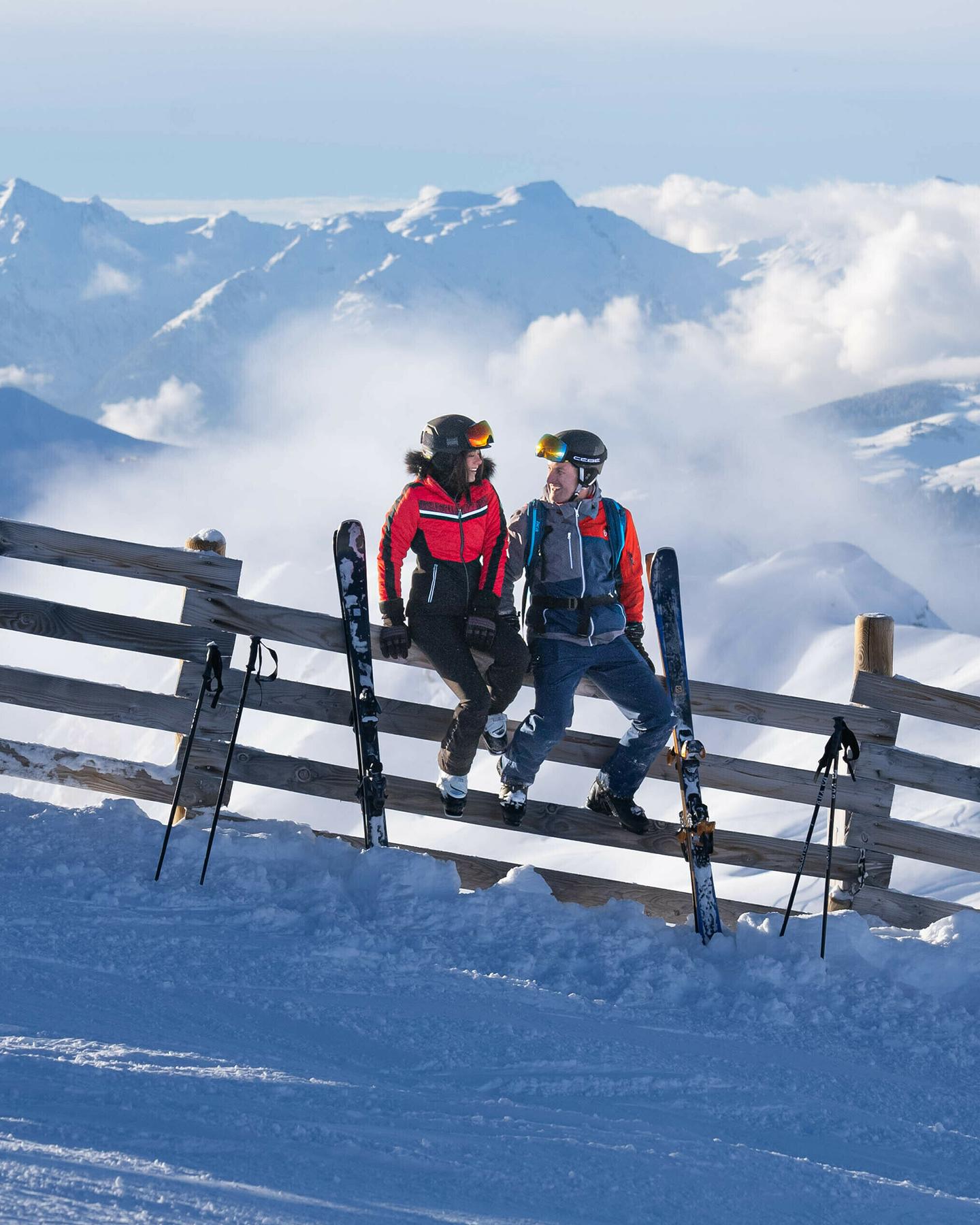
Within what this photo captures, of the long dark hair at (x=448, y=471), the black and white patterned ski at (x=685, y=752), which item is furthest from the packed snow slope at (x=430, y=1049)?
the long dark hair at (x=448, y=471)

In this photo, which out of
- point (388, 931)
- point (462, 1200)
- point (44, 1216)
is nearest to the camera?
point (44, 1216)

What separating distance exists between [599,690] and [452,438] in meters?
1.50

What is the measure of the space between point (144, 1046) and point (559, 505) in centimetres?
301

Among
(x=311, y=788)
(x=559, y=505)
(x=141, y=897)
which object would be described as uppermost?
(x=559, y=505)

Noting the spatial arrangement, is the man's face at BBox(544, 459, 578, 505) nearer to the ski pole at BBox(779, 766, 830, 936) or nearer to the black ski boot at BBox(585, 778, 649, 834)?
the black ski boot at BBox(585, 778, 649, 834)

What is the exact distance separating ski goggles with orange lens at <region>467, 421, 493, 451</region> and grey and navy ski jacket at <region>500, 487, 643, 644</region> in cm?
37

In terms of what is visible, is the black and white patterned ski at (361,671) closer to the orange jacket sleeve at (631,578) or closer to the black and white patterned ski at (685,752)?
the orange jacket sleeve at (631,578)

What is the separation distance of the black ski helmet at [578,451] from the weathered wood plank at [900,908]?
2754mm

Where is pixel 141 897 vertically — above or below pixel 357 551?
below

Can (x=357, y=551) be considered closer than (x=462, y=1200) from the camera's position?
No

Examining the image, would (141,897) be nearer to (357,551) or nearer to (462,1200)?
(357,551)

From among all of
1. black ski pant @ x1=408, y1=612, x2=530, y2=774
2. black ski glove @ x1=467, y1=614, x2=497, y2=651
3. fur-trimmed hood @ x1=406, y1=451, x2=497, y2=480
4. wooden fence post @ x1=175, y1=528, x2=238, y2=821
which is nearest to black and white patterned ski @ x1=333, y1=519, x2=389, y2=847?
black ski pant @ x1=408, y1=612, x2=530, y2=774

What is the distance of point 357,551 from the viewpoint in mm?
5492

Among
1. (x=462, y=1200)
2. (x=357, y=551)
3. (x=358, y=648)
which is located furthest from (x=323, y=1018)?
(x=357, y=551)
